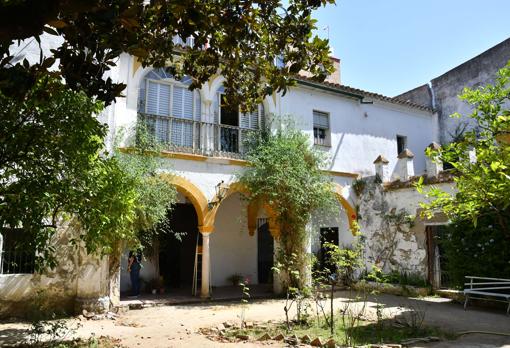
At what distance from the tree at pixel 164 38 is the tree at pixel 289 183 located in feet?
19.1

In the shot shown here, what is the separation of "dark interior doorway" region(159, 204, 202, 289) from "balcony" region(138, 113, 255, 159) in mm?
3485

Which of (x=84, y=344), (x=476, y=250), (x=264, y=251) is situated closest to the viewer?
(x=84, y=344)

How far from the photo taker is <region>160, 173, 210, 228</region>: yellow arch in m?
11.2

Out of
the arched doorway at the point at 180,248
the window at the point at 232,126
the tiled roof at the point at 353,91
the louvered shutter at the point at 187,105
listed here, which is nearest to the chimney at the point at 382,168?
the tiled roof at the point at 353,91

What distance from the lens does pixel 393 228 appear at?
537 inches

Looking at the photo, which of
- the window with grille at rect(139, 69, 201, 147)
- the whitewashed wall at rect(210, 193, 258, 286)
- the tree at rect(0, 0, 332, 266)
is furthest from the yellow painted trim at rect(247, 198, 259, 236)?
the tree at rect(0, 0, 332, 266)

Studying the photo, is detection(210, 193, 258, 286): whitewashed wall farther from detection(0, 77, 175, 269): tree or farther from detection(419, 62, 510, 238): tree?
detection(419, 62, 510, 238): tree

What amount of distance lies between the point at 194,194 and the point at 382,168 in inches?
255

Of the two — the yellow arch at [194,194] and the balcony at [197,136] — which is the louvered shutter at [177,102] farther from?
the yellow arch at [194,194]

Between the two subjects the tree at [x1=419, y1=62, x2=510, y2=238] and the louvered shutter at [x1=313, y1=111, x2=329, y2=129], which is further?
the louvered shutter at [x1=313, y1=111, x2=329, y2=129]

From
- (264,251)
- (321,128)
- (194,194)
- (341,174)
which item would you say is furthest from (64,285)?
(321,128)

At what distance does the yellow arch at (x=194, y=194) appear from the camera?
11.2 m

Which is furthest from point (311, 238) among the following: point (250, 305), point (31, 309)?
point (31, 309)

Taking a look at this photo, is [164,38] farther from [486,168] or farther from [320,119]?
[320,119]
